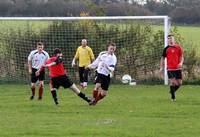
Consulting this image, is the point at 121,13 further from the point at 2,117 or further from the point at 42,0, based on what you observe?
the point at 2,117

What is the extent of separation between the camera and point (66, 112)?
18.0m

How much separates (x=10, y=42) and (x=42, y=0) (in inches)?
462

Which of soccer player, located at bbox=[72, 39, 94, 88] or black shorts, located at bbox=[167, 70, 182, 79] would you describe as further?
soccer player, located at bbox=[72, 39, 94, 88]

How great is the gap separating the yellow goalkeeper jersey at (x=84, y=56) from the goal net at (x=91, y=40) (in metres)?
3.16

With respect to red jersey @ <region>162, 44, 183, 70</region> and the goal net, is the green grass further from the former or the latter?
the goal net

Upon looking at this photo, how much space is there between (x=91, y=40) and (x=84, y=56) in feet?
12.5

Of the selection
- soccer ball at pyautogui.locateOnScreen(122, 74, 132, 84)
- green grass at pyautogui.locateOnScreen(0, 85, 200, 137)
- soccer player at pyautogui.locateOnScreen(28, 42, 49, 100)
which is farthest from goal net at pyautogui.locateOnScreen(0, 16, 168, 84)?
soccer player at pyautogui.locateOnScreen(28, 42, 49, 100)

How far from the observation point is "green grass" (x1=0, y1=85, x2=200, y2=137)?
46.0ft

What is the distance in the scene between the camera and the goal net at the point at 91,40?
29938mm

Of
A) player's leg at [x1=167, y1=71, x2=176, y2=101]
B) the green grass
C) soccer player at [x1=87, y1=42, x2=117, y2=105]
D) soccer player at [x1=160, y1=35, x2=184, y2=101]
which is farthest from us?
soccer player at [x1=160, y1=35, x2=184, y2=101]

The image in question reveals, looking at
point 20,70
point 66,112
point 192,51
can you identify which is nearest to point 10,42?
point 20,70

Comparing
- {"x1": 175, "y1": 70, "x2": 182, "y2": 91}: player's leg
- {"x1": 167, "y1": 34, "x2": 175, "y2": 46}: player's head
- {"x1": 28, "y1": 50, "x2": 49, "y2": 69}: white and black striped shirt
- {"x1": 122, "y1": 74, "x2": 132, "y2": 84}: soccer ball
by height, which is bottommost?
{"x1": 122, "y1": 74, "x2": 132, "y2": 84}: soccer ball

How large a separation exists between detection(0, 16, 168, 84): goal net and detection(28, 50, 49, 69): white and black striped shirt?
24.7 ft

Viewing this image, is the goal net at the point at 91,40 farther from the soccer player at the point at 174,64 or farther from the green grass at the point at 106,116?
the soccer player at the point at 174,64
